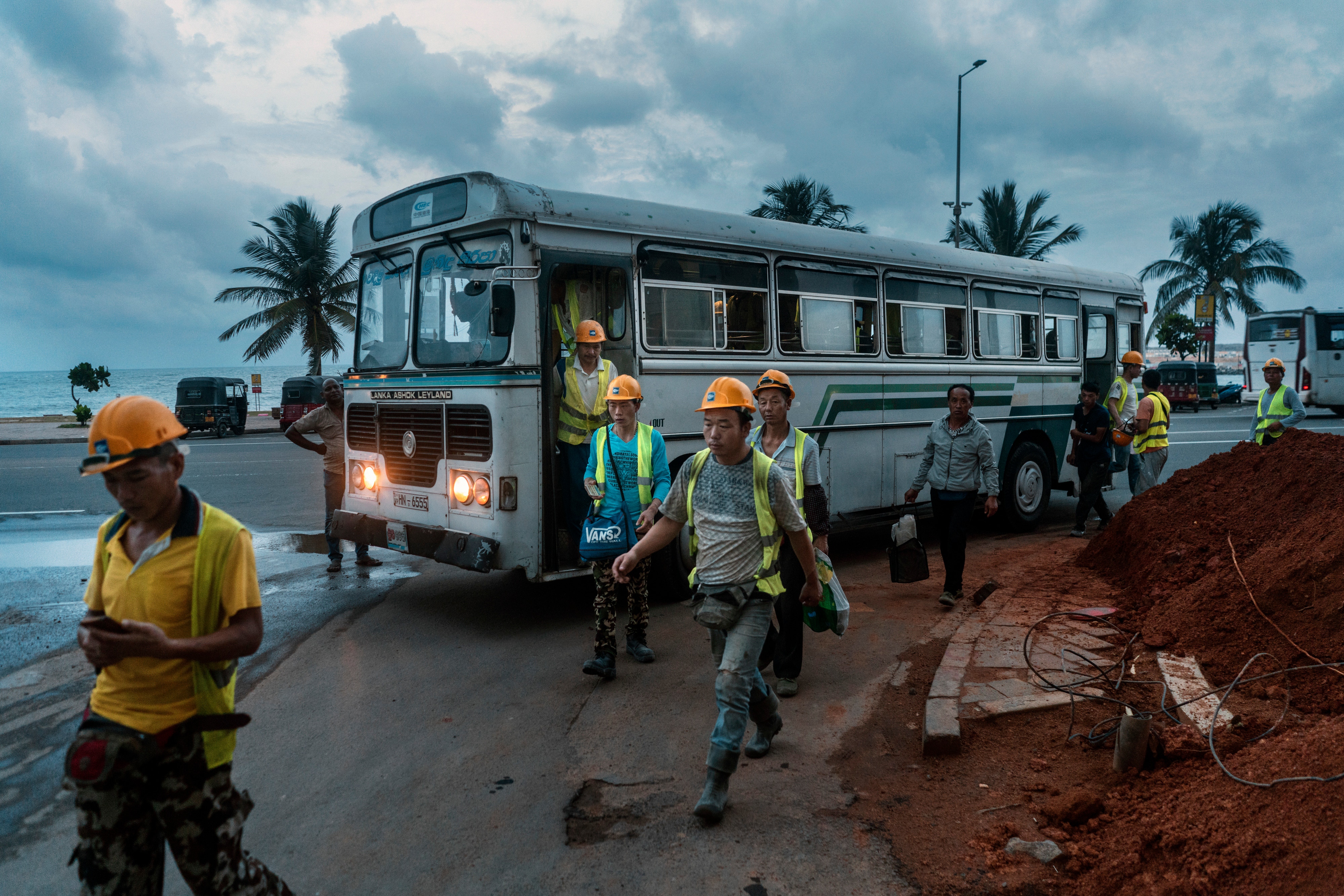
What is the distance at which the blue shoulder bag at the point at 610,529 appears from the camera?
5.64 m

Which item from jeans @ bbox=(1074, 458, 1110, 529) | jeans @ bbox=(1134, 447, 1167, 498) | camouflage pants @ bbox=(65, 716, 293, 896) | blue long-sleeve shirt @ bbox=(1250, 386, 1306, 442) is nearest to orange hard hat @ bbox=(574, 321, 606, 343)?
camouflage pants @ bbox=(65, 716, 293, 896)

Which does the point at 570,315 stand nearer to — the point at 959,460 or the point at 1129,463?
the point at 959,460

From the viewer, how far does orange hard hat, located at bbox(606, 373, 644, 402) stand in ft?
18.6

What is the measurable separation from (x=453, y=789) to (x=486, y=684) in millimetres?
1457

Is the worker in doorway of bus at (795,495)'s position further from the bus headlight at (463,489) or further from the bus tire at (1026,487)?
the bus tire at (1026,487)

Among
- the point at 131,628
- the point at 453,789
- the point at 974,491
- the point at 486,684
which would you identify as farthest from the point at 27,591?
the point at 974,491

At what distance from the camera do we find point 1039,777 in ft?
13.7

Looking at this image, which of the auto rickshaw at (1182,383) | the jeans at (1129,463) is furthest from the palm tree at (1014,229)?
the jeans at (1129,463)

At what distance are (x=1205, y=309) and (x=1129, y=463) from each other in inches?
1589

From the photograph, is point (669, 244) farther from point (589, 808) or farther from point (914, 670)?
point (589, 808)

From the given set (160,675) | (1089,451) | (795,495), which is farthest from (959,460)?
(160,675)

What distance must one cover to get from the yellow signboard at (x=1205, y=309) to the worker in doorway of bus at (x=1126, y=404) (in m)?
39.6

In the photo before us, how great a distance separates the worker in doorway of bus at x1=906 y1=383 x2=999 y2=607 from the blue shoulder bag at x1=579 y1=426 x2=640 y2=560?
2488mm

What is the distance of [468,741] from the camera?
4766 mm
